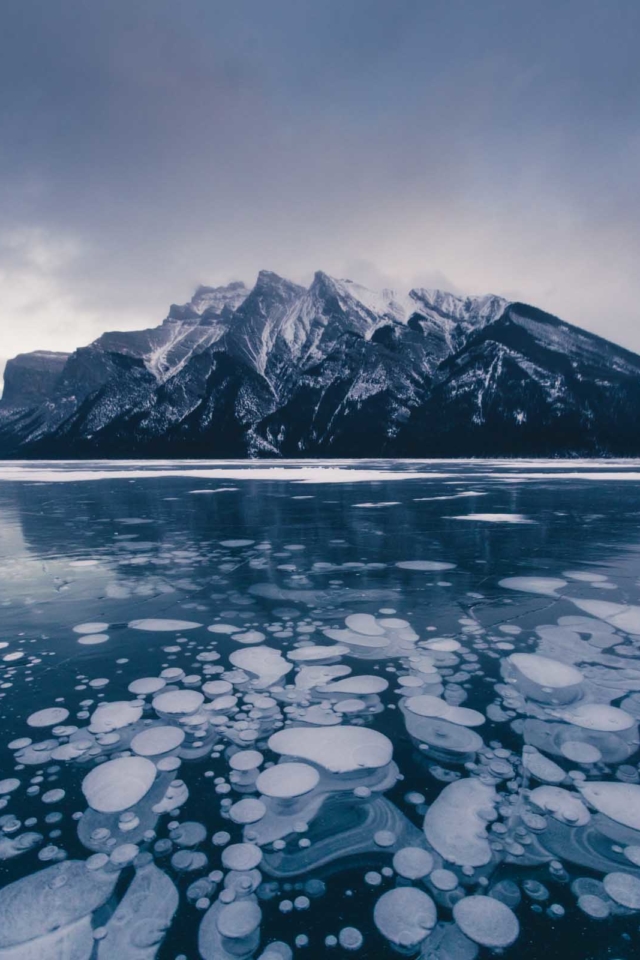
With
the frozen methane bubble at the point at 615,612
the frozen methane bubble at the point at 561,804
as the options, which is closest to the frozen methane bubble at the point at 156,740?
the frozen methane bubble at the point at 561,804

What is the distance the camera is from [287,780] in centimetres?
419

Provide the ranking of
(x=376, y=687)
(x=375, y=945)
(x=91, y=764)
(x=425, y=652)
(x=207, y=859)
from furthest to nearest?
(x=425, y=652) < (x=376, y=687) < (x=91, y=764) < (x=207, y=859) < (x=375, y=945)

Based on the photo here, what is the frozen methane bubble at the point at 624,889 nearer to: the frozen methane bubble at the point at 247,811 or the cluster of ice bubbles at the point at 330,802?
the cluster of ice bubbles at the point at 330,802

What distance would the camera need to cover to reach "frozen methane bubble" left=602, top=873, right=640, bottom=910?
305 cm

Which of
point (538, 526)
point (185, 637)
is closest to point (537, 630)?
point (185, 637)

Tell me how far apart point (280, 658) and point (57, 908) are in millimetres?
3863

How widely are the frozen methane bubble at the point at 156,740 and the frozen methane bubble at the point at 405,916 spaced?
2418 millimetres

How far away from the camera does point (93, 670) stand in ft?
20.9

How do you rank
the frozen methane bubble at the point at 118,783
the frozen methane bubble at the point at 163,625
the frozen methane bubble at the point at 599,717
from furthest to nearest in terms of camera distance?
the frozen methane bubble at the point at 163,625 → the frozen methane bubble at the point at 599,717 → the frozen methane bubble at the point at 118,783

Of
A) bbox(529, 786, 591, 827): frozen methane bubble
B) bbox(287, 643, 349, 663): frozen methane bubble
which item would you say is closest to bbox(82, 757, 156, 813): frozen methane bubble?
bbox(287, 643, 349, 663): frozen methane bubble

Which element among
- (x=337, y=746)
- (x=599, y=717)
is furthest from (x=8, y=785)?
(x=599, y=717)

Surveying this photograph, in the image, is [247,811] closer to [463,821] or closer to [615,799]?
[463,821]

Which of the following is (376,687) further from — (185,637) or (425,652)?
(185,637)

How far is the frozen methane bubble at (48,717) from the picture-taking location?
508 centimetres
